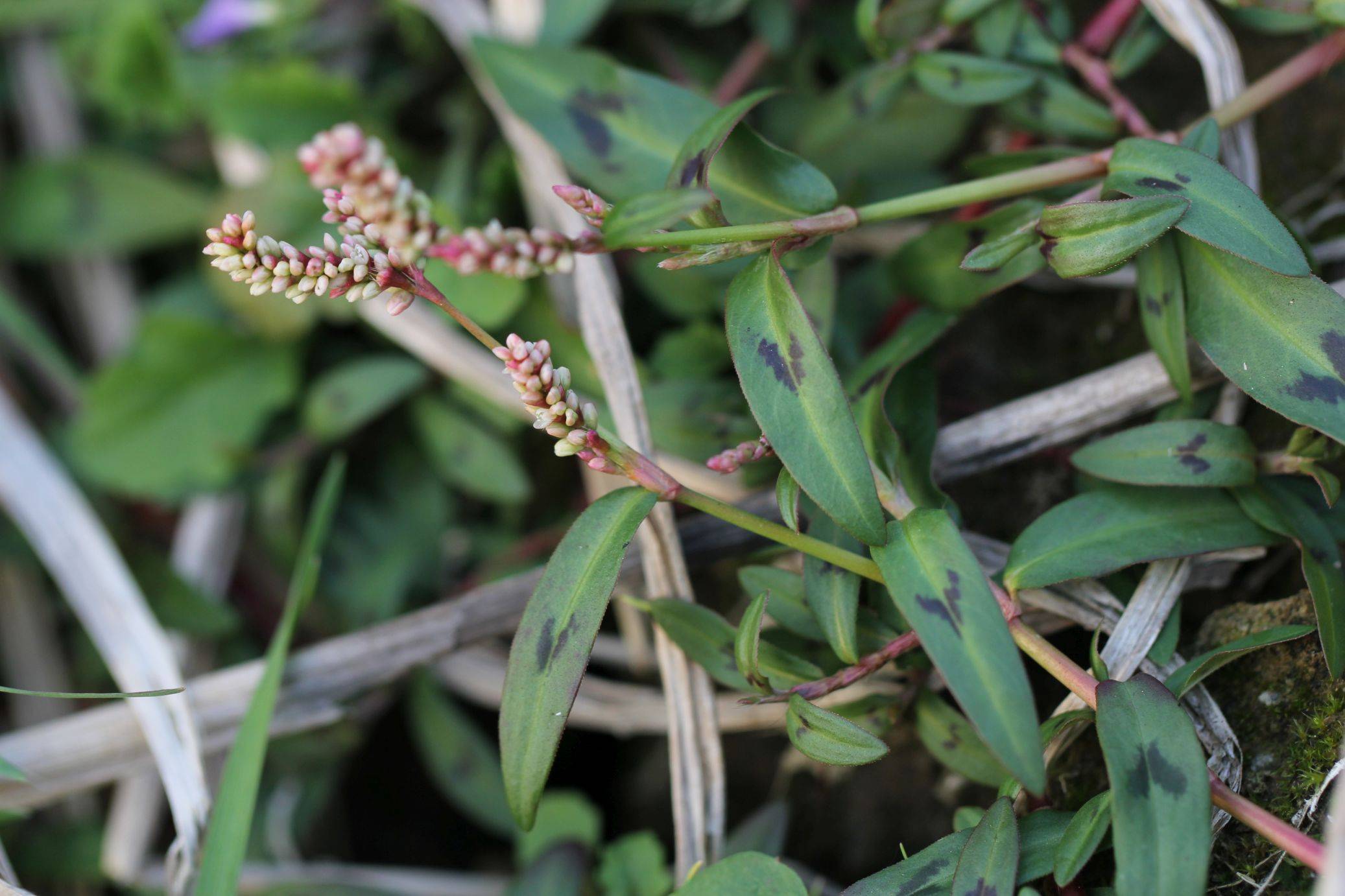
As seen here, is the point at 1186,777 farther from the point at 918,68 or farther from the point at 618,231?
the point at 918,68

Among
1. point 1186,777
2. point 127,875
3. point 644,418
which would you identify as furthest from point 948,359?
point 127,875

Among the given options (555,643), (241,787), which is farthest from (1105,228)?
(241,787)

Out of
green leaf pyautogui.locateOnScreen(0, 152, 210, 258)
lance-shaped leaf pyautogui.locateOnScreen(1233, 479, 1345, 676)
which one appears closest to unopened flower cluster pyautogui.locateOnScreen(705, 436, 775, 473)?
lance-shaped leaf pyautogui.locateOnScreen(1233, 479, 1345, 676)

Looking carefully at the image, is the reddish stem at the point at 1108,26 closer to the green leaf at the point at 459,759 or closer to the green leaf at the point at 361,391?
the green leaf at the point at 361,391

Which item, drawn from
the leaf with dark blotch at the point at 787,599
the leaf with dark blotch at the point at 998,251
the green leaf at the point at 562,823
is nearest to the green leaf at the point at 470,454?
the green leaf at the point at 562,823

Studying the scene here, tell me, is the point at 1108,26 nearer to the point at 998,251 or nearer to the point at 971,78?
the point at 971,78

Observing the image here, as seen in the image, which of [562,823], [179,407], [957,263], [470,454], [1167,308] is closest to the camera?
[1167,308]
